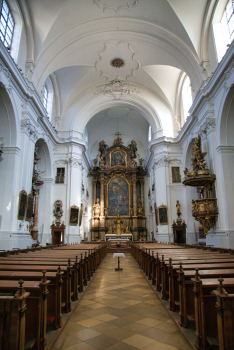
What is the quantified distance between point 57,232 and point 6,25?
11.7m

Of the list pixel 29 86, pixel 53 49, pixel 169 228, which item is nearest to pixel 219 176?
pixel 169 228

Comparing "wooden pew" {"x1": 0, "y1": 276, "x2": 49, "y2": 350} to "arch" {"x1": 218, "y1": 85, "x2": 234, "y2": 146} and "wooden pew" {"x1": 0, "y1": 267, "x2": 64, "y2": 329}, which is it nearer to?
"wooden pew" {"x1": 0, "y1": 267, "x2": 64, "y2": 329}

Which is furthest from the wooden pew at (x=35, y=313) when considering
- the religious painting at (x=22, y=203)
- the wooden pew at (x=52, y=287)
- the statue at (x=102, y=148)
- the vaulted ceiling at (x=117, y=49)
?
the statue at (x=102, y=148)

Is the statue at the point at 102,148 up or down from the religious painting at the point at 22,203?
up

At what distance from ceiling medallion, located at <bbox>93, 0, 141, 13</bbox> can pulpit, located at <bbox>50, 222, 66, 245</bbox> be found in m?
12.6

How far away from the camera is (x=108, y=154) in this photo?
25.6 meters

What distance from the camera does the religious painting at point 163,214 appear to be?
55.5 feet

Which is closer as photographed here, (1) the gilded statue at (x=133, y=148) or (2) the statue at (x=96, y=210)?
(2) the statue at (x=96, y=210)

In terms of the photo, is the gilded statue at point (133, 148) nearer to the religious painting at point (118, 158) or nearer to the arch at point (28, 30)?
the religious painting at point (118, 158)

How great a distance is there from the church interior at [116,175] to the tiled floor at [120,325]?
26mm

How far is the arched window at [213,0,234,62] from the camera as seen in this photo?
10430 millimetres

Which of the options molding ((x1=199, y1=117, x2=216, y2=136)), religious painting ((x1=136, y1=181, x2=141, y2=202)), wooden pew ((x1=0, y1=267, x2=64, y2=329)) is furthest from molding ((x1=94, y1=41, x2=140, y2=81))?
wooden pew ((x1=0, y1=267, x2=64, y2=329))

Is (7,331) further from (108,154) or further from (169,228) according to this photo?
(108,154)

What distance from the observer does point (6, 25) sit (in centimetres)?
1042
